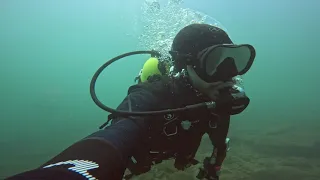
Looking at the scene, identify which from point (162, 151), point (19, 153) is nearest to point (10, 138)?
point (19, 153)

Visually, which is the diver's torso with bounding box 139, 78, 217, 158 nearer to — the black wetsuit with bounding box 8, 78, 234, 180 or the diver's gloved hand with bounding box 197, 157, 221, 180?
the black wetsuit with bounding box 8, 78, 234, 180

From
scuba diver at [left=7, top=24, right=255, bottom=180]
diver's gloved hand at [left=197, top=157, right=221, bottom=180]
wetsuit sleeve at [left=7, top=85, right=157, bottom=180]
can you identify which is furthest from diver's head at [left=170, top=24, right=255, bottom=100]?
diver's gloved hand at [left=197, top=157, right=221, bottom=180]

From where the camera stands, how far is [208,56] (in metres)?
2.26

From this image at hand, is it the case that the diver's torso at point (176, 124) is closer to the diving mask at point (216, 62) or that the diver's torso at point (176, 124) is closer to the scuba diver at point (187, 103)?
the scuba diver at point (187, 103)

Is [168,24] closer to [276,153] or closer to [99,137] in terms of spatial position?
[276,153]

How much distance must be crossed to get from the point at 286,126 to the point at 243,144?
443cm

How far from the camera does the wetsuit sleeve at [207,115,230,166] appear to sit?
7.54ft

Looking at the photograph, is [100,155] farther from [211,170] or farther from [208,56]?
[211,170]

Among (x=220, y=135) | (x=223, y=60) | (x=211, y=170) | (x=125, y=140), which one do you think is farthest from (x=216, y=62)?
(x=211, y=170)

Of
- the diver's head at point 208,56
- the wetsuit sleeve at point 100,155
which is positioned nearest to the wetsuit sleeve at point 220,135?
the diver's head at point 208,56

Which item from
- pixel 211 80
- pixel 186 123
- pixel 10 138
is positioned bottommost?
pixel 10 138

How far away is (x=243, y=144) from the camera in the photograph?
29.9 feet

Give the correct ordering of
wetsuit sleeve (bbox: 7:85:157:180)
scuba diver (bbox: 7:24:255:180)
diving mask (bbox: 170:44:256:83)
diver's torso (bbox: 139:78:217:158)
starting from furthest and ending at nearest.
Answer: diver's torso (bbox: 139:78:217:158)
diving mask (bbox: 170:44:256:83)
scuba diver (bbox: 7:24:255:180)
wetsuit sleeve (bbox: 7:85:157:180)

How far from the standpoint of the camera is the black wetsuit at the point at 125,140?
1.13m
